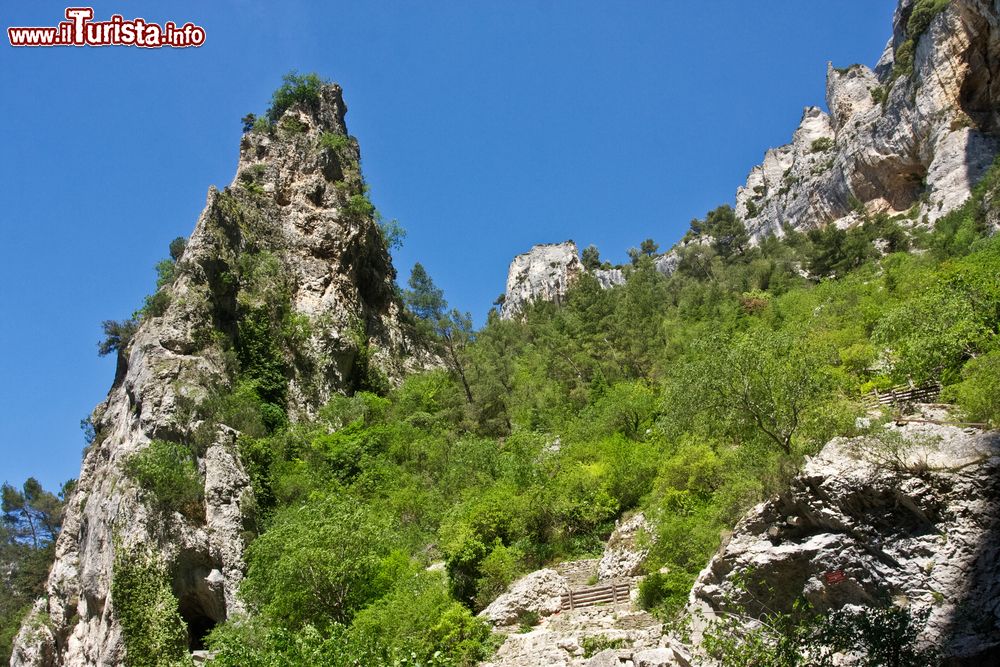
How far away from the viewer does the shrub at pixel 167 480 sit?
2584 cm

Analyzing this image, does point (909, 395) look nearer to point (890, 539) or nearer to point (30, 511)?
point (890, 539)

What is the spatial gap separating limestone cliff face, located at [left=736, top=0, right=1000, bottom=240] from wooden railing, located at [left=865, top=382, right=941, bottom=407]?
114 ft

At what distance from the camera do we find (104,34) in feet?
58.6

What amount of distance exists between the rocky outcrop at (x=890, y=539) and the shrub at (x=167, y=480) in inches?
859

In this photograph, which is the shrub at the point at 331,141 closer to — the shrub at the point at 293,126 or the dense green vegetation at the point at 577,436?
the shrub at the point at 293,126

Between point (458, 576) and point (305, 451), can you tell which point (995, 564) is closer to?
point (458, 576)

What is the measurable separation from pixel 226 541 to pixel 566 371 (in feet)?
70.4

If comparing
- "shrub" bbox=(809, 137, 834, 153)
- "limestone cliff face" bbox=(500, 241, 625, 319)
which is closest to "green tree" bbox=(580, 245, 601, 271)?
"limestone cliff face" bbox=(500, 241, 625, 319)

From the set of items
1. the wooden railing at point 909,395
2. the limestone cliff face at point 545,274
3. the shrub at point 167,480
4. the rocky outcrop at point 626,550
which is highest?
the limestone cliff face at point 545,274

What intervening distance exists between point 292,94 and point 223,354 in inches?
1108

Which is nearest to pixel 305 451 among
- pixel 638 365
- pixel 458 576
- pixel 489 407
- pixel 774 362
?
pixel 489 407

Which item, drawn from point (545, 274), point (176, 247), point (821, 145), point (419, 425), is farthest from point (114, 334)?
point (821, 145)

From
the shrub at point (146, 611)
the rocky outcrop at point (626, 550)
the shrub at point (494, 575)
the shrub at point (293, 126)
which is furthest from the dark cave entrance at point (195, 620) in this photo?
the shrub at point (293, 126)

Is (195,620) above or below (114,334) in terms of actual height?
below
